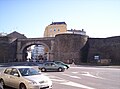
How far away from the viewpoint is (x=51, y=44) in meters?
70.1

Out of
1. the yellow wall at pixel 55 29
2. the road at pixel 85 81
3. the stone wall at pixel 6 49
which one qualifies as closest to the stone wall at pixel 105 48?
the stone wall at pixel 6 49

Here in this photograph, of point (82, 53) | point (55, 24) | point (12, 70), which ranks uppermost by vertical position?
point (55, 24)

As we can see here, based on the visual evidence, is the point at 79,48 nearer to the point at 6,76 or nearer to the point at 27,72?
the point at 6,76

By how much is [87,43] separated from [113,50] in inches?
312

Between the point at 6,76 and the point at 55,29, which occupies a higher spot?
the point at 55,29

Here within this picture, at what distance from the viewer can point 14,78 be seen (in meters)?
12.3

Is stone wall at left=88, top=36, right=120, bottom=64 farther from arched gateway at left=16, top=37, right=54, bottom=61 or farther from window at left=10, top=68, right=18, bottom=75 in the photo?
window at left=10, top=68, right=18, bottom=75

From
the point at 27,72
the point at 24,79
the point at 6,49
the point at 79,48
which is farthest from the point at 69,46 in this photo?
the point at 24,79

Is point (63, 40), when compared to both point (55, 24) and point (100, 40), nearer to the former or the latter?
point (100, 40)

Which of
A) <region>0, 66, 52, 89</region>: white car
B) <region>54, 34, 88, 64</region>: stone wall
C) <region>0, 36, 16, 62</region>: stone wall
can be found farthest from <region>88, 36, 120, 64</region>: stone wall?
<region>0, 66, 52, 89</region>: white car

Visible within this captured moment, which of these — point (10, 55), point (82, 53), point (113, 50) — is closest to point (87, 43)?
point (82, 53)

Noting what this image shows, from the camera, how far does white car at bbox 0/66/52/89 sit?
36.5ft

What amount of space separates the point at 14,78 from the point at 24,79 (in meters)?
1.02

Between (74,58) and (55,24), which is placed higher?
(55,24)
